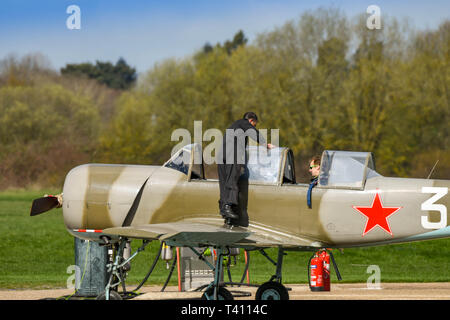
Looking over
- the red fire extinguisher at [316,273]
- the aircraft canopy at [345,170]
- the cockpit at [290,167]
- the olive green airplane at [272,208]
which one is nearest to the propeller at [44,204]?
the olive green airplane at [272,208]

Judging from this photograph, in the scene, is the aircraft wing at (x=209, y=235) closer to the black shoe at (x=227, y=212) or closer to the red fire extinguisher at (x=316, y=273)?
the black shoe at (x=227, y=212)

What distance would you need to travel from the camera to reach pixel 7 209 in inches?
1455

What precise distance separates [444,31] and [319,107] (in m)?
A: 9.63

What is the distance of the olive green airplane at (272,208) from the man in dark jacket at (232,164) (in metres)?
0.20

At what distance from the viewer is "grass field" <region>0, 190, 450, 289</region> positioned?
18.4m

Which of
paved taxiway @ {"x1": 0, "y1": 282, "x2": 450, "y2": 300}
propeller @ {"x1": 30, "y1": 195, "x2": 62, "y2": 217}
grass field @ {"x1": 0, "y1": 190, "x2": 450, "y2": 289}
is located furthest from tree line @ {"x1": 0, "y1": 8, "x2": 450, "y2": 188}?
propeller @ {"x1": 30, "y1": 195, "x2": 62, "y2": 217}

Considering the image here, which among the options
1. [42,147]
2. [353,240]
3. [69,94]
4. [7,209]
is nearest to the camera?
[353,240]

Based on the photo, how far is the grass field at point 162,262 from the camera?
18.4 metres

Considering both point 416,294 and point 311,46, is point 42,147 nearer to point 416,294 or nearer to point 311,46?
point 311,46

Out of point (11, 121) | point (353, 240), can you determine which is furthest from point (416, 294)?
point (11, 121)

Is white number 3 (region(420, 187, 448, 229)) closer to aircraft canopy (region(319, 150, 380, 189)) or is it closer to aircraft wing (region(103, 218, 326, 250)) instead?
aircraft canopy (region(319, 150, 380, 189))

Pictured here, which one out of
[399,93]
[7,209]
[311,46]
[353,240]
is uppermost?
[311,46]
